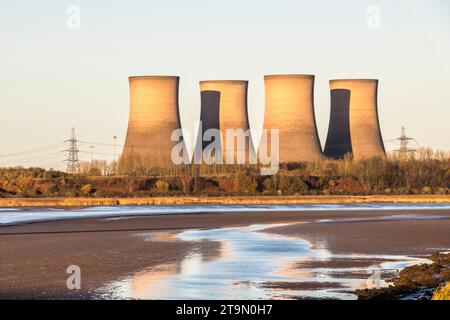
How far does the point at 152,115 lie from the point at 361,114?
30.2 ft

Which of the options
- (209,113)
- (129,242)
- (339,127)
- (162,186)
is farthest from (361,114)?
(129,242)

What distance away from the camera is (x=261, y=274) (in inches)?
416

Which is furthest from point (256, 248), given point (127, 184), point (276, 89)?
point (127, 184)

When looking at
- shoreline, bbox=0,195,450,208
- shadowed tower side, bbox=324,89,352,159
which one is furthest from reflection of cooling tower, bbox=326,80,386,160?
shoreline, bbox=0,195,450,208

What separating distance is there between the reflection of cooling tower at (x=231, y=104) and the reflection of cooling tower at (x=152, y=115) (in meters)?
3.15

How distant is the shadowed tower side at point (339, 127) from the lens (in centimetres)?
4091

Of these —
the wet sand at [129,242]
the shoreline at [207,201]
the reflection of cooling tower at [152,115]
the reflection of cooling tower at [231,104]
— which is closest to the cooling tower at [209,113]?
the reflection of cooling tower at [231,104]

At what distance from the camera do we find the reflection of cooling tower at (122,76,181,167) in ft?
119

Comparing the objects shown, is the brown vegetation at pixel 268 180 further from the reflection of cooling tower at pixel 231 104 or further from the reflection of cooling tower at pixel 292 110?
the reflection of cooling tower at pixel 292 110

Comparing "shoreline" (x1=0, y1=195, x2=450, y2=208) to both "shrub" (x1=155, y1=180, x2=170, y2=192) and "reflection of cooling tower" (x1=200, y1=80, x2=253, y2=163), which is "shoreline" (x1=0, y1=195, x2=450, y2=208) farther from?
"shrub" (x1=155, y1=180, x2=170, y2=192)

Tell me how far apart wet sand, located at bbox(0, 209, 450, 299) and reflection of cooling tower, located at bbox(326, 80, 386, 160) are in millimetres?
18126

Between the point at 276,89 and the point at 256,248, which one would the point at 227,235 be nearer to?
the point at 256,248

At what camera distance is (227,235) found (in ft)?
52.5

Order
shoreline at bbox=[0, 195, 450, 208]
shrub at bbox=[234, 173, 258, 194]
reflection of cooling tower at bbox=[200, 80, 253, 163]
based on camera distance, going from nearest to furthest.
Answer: shoreline at bbox=[0, 195, 450, 208], reflection of cooling tower at bbox=[200, 80, 253, 163], shrub at bbox=[234, 173, 258, 194]
